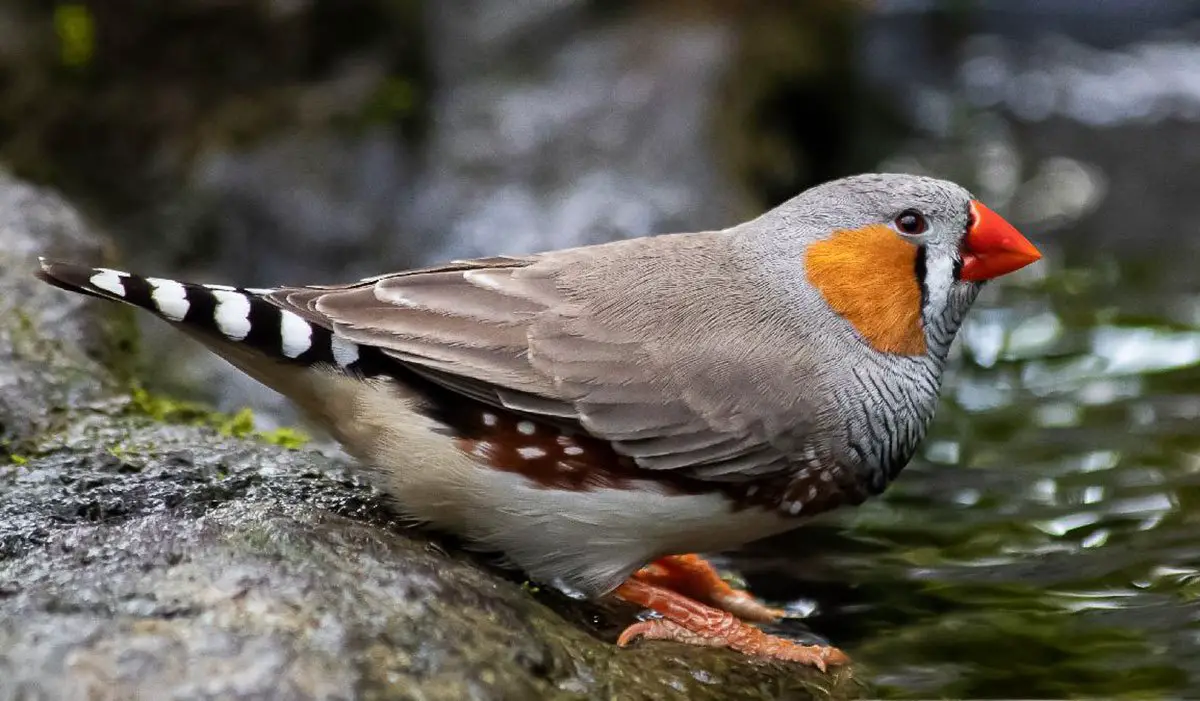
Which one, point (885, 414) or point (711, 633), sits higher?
point (885, 414)

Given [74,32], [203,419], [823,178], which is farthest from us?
[823,178]

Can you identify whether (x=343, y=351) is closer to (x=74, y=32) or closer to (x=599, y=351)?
(x=599, y=351)

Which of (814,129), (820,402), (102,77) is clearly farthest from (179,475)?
(814,129)

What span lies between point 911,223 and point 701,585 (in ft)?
4.09

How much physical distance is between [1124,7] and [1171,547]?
22.2 ft

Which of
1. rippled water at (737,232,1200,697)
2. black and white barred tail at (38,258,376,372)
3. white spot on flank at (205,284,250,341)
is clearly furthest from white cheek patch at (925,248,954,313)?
white spot on flank at (205,284,250,341)

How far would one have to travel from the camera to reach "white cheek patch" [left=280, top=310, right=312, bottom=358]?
3271 millimetres

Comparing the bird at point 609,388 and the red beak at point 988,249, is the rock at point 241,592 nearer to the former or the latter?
the bird at point 609,388

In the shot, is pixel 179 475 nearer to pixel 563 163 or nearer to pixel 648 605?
pixel 648 605

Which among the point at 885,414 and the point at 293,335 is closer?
the point at 293,335

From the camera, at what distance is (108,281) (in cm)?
309

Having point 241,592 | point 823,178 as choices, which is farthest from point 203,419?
point 823,178

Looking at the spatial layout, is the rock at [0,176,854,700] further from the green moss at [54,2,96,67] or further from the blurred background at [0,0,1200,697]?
the green moss at [54,2,96,67]

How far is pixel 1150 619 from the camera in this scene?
12.0 feet
